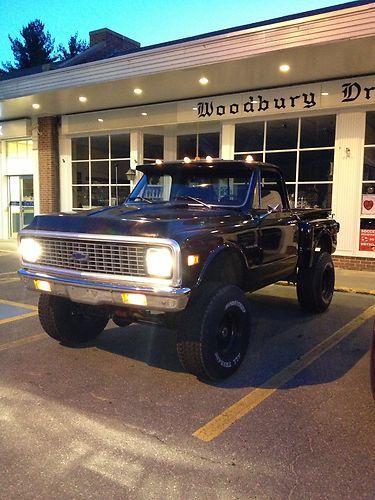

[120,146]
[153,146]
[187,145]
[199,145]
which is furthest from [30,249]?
[120,146]

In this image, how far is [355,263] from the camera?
10641mm

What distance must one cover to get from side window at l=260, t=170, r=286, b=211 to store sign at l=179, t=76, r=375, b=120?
5127mm

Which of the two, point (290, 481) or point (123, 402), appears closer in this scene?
point (290, 481)

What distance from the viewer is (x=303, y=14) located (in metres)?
8.69

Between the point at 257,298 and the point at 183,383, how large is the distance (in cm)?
385

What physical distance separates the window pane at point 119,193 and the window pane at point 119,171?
0.19m

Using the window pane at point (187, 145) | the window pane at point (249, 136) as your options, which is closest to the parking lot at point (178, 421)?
the window pane at point (249, 136)

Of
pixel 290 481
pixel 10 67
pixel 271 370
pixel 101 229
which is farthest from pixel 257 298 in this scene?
pixel 10 67

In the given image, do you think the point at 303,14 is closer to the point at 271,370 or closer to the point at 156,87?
the point at 156,87

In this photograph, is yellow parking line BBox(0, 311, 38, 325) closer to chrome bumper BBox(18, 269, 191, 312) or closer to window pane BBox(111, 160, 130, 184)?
chrome bumper BBox(18, 269, 191, 312)

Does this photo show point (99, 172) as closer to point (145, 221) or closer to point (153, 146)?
point (153, 146)

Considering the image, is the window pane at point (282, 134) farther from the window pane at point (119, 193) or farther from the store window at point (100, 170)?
the window pane at point (119, 193)

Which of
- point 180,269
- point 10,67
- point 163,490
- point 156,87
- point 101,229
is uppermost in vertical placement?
point 10,67

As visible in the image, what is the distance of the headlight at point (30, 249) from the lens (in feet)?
15.1
